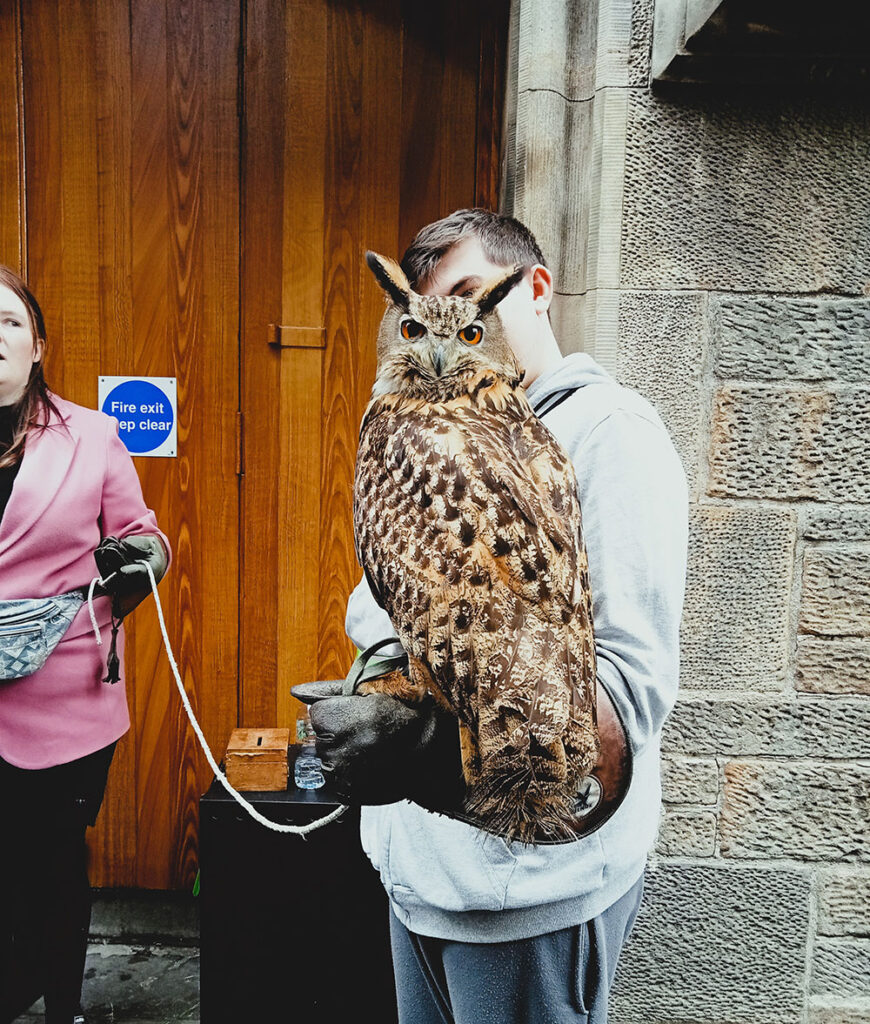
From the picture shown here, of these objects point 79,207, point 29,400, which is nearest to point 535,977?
point 29,400

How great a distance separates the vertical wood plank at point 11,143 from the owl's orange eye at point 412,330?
1953 millimetres

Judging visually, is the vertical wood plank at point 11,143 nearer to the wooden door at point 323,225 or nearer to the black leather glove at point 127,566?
the wooden door at point 323,225

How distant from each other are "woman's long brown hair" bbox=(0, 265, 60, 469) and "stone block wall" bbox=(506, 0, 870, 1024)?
1281mm

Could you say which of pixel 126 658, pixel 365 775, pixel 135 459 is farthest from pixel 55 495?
pixel 365 775

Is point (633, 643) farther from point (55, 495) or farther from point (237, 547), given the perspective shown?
point (237, 547)

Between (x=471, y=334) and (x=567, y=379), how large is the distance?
0.25m

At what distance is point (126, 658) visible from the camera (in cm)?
247

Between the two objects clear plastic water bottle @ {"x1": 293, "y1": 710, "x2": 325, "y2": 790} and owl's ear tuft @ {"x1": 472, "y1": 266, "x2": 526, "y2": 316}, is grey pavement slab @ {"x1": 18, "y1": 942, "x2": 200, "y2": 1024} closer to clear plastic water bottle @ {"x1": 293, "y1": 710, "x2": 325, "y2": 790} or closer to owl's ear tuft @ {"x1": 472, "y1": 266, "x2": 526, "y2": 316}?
clear plastic water bottle @ {"x1": 293, "y1": 710, "x2": 325, "y2": 790}

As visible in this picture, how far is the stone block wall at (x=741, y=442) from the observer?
1.77 m

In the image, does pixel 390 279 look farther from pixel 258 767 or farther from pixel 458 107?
pixel 458 107

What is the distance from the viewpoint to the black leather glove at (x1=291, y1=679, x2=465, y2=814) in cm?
87

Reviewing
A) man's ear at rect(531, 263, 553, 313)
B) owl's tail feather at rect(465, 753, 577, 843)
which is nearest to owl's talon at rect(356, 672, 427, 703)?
owl's tail feather at rect(465, 753, 577, 843)

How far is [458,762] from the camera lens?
89 cm

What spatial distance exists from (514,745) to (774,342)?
1414 millimetres
